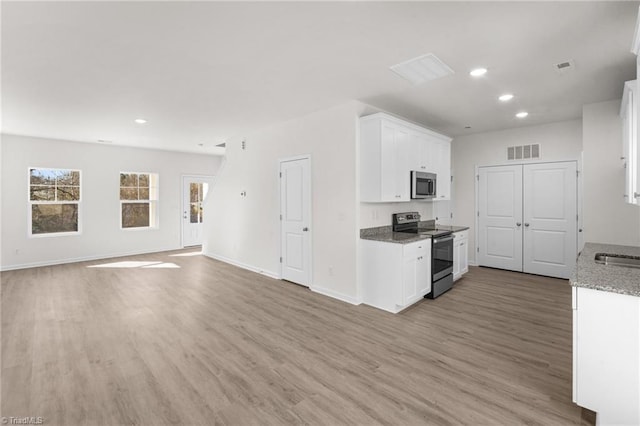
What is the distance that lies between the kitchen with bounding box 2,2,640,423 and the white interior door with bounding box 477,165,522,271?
167 millimetres

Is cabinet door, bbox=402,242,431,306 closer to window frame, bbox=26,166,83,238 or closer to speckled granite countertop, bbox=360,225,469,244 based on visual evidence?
speckled granite countertop, bbox=360,225,469,244

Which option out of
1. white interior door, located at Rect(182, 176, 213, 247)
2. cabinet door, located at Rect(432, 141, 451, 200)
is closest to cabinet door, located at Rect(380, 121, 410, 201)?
cabinet door, located at Rect(432, 141, 451, 200)

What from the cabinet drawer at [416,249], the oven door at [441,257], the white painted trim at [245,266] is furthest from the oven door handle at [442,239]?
the white painted trim at [245,266]

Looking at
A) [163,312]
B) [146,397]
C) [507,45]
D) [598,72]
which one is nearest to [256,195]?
[163,312]

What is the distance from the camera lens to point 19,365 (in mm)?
2578

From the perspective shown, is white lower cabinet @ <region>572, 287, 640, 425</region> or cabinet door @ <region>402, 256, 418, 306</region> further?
cabinet door @ <region>402, 256, 418, 306</region>

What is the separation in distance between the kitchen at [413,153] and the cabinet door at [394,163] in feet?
0.43

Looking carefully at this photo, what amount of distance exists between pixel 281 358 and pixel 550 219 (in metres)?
5.34

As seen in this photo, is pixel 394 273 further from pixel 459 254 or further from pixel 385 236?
pixel 459 254

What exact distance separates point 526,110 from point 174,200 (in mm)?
8207

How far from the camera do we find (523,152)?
563 centimetres

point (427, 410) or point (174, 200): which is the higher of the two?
point (174, 200)

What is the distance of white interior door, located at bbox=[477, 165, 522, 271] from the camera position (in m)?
5.75

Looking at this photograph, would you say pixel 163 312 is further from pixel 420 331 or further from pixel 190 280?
pixel 420 331
